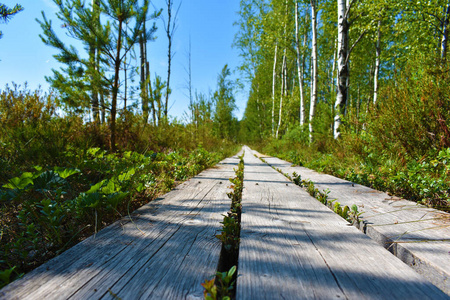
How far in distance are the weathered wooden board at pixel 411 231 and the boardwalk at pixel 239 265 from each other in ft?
0.36

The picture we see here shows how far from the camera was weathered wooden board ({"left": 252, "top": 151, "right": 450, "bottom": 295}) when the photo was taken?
0.80 meters

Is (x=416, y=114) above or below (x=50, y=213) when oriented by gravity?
above

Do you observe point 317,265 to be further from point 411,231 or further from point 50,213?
point 50,213

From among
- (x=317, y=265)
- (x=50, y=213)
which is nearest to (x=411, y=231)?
(x=317, y=265)

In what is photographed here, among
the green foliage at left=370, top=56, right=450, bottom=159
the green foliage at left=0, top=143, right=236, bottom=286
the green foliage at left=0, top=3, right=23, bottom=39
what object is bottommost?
the green foliage at left=0, top=143, right=236, bottom=286

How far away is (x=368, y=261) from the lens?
0.81m

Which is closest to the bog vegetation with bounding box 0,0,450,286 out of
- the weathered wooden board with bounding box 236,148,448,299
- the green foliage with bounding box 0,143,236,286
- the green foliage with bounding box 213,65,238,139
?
the green foliage with bounding box 0,143,236,286

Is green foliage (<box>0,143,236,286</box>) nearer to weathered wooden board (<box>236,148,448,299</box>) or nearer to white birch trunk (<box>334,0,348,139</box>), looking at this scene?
weathered wooden board (<box>236,148,448,299</box>)

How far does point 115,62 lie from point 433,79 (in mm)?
5083

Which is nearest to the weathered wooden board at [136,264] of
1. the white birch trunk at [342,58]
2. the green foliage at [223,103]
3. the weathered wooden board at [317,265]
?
the weathered wooden board at [317,265]

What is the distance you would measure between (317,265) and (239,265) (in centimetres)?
30

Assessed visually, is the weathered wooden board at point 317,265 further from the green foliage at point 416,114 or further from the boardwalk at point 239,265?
the green foliage at point 416,114

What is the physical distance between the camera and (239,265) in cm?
78

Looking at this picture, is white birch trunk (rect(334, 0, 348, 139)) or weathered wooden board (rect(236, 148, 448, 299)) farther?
white birch trunk (rect(334, 0, 348, 139))
